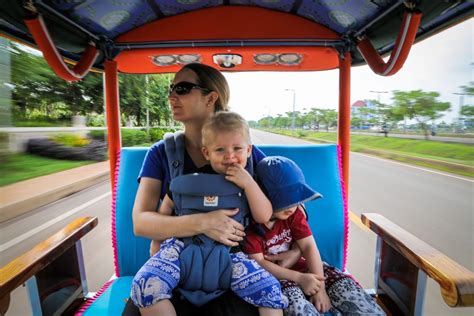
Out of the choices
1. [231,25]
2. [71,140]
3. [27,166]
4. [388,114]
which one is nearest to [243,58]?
[231,25]

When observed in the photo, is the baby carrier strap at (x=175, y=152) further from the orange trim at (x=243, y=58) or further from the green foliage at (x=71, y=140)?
the green foliage at (x=71, y=140)

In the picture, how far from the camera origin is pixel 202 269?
1.23m

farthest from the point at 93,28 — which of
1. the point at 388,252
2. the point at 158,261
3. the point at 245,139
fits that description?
the point at 388,252

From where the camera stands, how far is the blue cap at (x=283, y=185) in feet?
4.56

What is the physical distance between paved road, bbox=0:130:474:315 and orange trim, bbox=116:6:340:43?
0.91 metres

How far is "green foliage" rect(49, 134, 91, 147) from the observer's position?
948 cm

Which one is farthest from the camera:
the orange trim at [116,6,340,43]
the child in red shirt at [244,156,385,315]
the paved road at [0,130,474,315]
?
the paved road at [0,130,474,315]

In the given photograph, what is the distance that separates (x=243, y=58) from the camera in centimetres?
221

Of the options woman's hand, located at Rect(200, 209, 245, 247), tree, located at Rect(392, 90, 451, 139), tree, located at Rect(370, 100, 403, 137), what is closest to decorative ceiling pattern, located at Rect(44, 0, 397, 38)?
woman's hand, located at Rect(200, 209, 245, 247)

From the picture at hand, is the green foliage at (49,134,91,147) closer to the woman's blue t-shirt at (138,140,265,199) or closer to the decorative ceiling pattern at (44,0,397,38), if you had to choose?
the decorative ceiling pattern at (44,0,397,38)

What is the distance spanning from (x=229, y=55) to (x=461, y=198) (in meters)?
5.55

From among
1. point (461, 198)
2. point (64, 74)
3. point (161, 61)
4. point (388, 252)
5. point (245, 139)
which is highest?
point (161, 61)

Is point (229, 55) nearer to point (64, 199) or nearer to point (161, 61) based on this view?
point (161, 61)

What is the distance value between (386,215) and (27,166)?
26.6 feet
